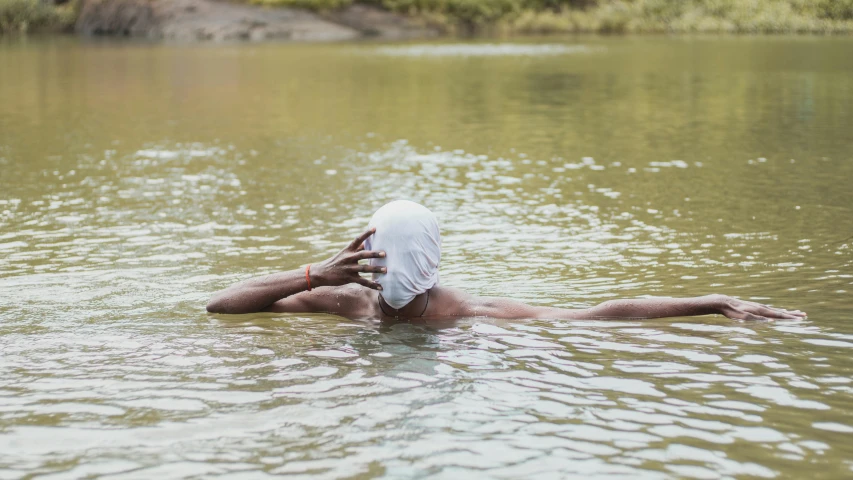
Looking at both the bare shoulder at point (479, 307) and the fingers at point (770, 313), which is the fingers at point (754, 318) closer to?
the fingers at point (770, 313)

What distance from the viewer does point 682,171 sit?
1499 cm

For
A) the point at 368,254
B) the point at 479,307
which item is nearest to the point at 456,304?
the point at 479,307

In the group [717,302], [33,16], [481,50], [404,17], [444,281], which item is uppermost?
[33,16]

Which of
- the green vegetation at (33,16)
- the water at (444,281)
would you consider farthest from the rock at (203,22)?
the water at (444,281)

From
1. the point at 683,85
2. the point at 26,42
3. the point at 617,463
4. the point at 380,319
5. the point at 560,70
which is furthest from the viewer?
the point at 26,42

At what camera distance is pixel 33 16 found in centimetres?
6706

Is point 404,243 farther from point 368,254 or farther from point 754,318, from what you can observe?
point 754,318

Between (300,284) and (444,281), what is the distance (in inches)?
102

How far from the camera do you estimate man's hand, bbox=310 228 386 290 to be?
656cm

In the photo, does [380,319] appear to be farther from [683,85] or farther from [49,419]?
[683,85]

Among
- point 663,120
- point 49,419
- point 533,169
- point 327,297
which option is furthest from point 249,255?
point 663,120

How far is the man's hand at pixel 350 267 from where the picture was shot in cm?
656

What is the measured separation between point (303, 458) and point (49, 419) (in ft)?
5.29

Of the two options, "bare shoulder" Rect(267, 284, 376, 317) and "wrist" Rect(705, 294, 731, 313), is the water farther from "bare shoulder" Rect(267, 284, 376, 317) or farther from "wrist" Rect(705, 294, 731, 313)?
"wrist" Rect(705, 294, 731, 313)
